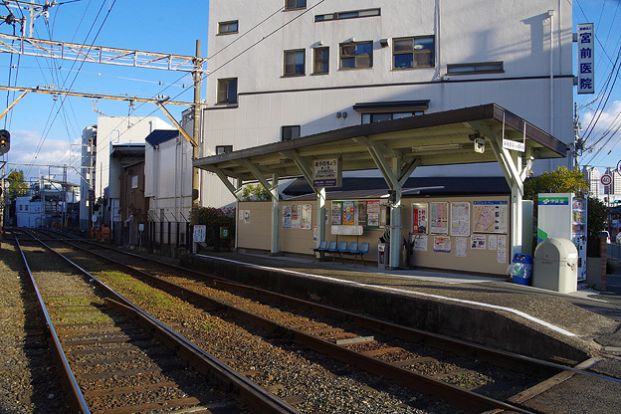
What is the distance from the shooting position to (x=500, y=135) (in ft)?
41.0

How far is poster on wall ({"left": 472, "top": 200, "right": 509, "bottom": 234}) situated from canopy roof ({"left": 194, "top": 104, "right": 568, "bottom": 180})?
1628 mm

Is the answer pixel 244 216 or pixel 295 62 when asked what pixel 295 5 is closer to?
pixel 295 62

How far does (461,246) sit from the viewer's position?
14078 mm

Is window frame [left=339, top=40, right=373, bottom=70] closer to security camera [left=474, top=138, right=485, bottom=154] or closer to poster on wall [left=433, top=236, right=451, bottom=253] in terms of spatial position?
poster on wall [left=433, top=236, right=451, bottom=253]

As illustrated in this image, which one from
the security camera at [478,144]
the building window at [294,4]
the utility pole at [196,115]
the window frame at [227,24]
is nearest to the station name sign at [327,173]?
the security camera at [478,144]

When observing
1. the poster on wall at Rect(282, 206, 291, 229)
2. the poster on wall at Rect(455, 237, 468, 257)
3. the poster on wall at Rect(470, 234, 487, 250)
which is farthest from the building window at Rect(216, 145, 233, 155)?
the poster on wall at Rect(470, 234, 487, 250)

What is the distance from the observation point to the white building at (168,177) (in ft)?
108

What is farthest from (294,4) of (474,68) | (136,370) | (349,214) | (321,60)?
(136,370)

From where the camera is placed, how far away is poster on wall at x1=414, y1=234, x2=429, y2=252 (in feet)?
49.4

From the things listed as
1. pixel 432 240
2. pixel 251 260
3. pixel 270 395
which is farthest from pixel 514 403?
pixel 251 260

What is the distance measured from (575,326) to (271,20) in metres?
26.3

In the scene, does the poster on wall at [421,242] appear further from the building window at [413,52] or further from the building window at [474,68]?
the building window at [413,52]

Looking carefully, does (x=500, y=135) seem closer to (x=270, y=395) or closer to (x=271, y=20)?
(x=270, y=395)

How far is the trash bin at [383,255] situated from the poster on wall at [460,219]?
7.04ft
